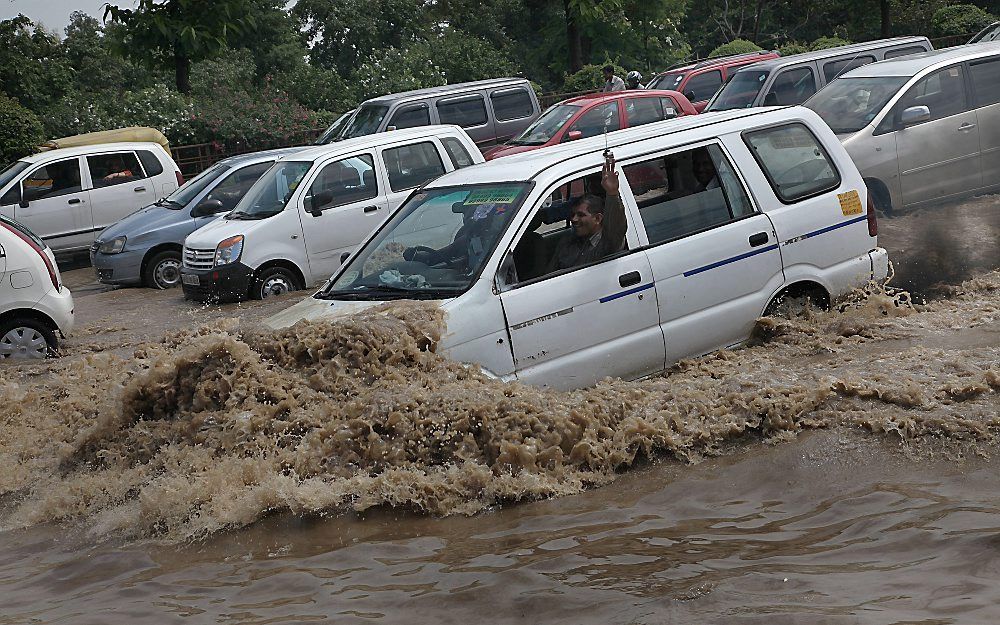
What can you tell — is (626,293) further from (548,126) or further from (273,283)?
(548,126)

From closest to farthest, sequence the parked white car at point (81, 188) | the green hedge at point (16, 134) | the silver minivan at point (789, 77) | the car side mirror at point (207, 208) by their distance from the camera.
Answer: the car side mirror at point (207, 208) < the parked white car at point (81, 188) < the silver minivan at point (789, 77) < the green hedge at point (16, 134)

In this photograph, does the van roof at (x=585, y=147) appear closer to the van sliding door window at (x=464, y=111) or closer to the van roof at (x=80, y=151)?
the van sliding door window at (x=464, y=111)

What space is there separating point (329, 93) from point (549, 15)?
9635 mm

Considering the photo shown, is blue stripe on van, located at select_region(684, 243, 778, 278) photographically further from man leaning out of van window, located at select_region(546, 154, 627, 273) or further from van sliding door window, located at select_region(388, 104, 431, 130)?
van sliding door window, located at select_region(388, 104, 431, 130)

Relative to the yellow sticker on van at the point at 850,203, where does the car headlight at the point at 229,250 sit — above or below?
above

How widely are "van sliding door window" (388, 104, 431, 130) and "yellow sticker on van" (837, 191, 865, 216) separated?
39.9 ft

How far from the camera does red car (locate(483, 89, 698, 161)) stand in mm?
17609

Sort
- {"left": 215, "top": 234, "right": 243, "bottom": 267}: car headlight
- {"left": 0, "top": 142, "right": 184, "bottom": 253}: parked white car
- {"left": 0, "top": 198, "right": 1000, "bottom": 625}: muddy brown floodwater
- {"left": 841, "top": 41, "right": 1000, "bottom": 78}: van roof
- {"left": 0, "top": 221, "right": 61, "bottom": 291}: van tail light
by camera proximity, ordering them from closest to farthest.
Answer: {"left": 0, "top": 198, "right": 1000, "bottom": 625}: muddy brown floodwater, {"left": 0, "top": 221, "right": 61, "bottom": 291}: van tail light, {"left": 215, "top": 234, "right": 243, "bottom": 267}: car headlight, {"left": 841, "top": 41, "right": 1000, "bottom": 78}: van roof, {"left": 0, "top": 142, "right": 184, "bottom": 253}: parked white car

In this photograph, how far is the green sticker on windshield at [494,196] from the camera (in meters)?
7.29

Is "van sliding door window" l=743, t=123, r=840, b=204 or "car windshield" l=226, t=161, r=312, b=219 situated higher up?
"car windshield" l=226, t=161, r=312, b=219

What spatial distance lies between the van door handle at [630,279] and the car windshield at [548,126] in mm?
10272

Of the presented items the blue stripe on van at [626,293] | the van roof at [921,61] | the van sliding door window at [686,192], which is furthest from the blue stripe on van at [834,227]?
the van roof at [921,61]

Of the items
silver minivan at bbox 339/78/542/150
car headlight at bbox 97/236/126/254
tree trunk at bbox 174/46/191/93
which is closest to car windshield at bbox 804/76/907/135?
silver minivan at bbox 339/78/542/150

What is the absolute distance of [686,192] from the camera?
7750 mm
